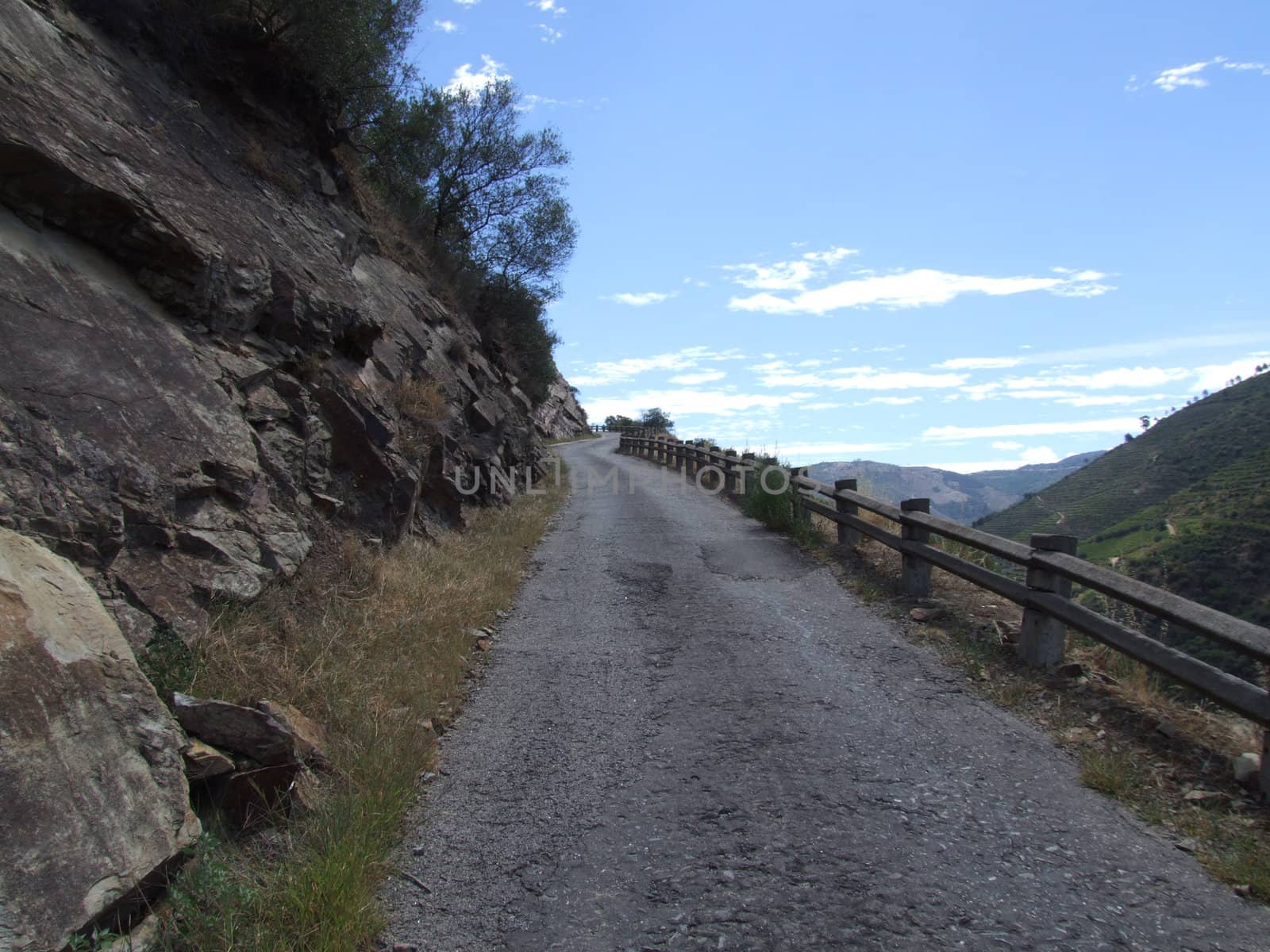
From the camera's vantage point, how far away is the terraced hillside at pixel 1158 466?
44438mm

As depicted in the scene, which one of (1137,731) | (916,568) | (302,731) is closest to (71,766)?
(302,731)

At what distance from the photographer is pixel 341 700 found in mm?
5066

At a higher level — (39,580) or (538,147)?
(538,147)

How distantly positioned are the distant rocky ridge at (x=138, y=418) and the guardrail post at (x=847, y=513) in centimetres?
577

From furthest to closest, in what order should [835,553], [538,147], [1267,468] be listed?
[1267,468] → [538,147] → [835,553]

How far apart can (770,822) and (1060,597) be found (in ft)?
11.4

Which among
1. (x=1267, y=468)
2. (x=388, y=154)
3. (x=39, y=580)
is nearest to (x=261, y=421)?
(x=39, y=580)

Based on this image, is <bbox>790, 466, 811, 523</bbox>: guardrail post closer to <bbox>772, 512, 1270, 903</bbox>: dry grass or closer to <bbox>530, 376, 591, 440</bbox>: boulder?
<bbox>772, 512, 1270, 903</bbox>: dry grass

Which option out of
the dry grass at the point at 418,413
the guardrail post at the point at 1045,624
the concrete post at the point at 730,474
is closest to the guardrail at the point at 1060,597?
the guardrail post at the point at 1045,624

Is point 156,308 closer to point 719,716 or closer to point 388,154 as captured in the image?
point 719,716

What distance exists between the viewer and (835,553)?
35.3ft

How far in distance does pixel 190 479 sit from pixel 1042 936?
576 cm

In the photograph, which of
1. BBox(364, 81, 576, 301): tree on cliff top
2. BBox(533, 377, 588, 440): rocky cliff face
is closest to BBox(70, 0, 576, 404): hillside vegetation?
BBox(364, 81, 576, 301): tree on cliff top

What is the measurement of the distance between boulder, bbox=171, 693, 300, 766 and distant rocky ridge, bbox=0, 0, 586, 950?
416 millimetres
